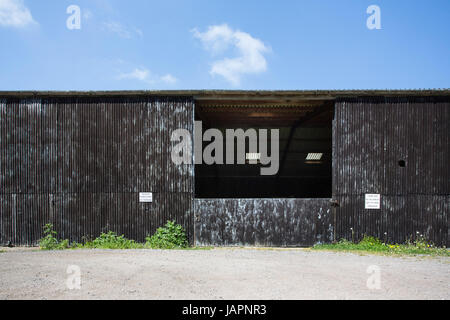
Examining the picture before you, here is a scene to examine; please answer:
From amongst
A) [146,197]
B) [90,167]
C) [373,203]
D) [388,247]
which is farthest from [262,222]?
[90,167]

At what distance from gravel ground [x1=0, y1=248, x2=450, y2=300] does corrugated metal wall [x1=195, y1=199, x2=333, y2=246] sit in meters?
1.44

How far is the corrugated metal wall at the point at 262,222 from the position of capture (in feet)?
45.6

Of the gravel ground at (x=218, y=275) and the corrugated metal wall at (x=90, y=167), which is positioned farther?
the corrugated metal wall at (x=90, y=167)

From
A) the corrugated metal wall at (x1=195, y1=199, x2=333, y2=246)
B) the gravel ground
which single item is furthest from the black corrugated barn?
the gravel ground

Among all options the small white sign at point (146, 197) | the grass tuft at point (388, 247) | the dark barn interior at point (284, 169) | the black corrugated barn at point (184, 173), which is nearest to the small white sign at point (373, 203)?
the black corrugated barn at point (184, 173)

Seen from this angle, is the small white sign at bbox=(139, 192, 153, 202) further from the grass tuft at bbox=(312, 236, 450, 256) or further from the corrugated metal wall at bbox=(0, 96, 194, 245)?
the grass tuft at bbox=(312, 236, 450, 256)

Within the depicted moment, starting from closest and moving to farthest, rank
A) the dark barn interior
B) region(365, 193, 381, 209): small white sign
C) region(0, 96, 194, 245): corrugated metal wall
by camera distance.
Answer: region(0, 96, 194, 245): corrugated metal wall → region(365, 193, 381, 209): small white sign → the dark barn interior

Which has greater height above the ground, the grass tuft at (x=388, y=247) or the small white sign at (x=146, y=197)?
the small white sign at (x=146, y=197)

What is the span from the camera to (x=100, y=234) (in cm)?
1385

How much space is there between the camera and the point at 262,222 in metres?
14.0

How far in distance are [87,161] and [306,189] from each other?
51.6 feet

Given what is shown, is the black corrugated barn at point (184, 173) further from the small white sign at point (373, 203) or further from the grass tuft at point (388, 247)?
the grass tuft at point (388, 247)

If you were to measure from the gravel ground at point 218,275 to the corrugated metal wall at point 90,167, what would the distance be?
5.77ft

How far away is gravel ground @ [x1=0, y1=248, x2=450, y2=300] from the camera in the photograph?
6898 millimetres
